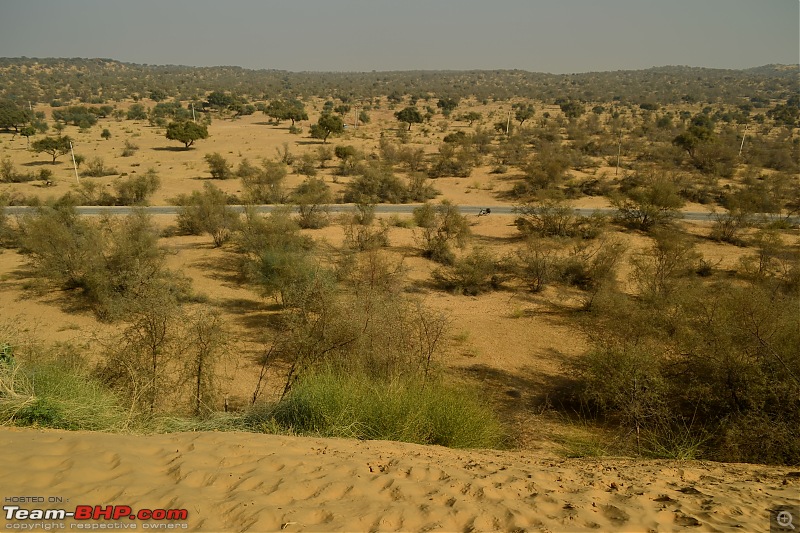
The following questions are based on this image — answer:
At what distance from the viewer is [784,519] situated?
5371 millimetres

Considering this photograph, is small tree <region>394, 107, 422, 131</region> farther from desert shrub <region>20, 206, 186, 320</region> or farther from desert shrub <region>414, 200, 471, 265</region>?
desert shrub <region>20, 206, 186, 320</region>

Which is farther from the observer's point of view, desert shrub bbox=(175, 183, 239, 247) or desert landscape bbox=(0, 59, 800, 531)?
desert shrub bbox=(175, 183, 239, 247)

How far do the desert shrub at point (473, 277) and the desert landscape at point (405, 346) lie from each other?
0.14 metres

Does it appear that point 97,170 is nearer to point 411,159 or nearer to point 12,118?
point 12,118

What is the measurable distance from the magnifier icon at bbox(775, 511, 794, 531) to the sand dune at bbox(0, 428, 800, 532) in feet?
0.44

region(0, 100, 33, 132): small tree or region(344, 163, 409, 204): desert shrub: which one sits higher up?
region(0, 100, 33, 132): small tree

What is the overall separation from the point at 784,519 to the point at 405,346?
806 cm

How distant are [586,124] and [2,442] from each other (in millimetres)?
73695

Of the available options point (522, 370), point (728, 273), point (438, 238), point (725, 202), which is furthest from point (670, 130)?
point (522, 370)

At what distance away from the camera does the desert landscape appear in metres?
5.75

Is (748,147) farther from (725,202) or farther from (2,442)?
(2,442)

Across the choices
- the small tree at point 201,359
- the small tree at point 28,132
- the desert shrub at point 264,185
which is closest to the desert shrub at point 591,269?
the small tree at point 201,359

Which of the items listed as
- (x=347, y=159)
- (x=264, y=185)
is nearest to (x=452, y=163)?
(x=347, y=159)

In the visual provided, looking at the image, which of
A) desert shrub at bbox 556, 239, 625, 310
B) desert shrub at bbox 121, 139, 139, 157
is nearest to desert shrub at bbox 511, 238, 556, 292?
desert shrub at bbox 556, 239, 625, 310
